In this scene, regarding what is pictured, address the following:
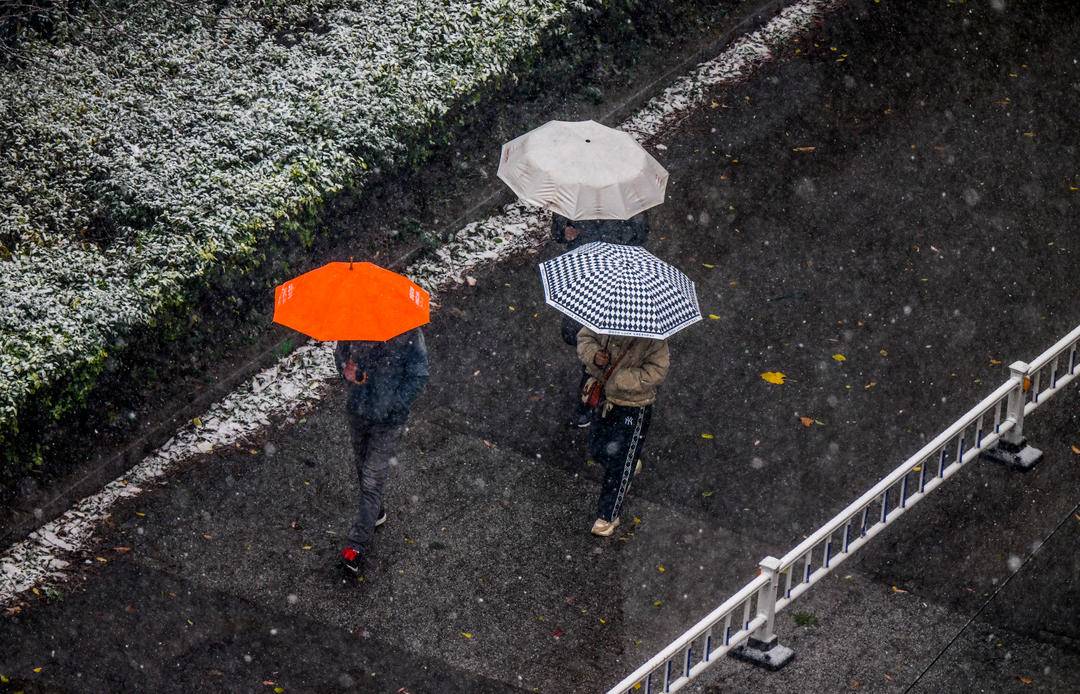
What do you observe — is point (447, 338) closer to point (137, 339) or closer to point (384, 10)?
point (137, 339)

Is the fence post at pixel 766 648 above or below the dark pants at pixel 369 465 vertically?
below

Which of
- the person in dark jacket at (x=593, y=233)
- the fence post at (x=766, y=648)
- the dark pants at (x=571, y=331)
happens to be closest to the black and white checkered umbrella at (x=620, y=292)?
the person in dark jacket at (x=593, y=233)

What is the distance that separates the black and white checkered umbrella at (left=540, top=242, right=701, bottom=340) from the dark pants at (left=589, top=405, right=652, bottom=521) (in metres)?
0.67

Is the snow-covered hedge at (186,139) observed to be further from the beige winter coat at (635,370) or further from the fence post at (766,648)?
the fence post at (766,648)

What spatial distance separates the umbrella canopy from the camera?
28.7 ft

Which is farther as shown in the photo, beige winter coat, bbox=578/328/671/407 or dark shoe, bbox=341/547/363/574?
dark shoe, bbox=341/547/363/574

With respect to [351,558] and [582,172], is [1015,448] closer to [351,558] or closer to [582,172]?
[582,172]

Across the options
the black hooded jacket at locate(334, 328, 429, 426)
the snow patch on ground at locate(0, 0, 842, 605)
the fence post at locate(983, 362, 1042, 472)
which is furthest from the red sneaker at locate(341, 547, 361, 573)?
the fence post at locate(983, 362, 1042, 472)

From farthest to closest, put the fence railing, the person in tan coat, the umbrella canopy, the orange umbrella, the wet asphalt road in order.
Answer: the umbrella canopy → the person in tan coat → the wet asphalt road → the orange umbrella → the fence railing

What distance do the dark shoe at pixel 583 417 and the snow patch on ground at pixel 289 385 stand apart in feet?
5.66

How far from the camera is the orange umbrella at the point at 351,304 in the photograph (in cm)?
717

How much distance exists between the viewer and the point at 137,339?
28.7ft

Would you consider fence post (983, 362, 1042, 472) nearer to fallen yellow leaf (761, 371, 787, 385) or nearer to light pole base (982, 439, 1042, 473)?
light pole base (982, 439, 1042, 473)

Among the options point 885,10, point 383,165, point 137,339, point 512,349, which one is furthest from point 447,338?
point 885,10
